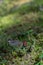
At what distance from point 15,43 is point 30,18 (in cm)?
481

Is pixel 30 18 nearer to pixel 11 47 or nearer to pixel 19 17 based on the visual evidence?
pixel 19 17

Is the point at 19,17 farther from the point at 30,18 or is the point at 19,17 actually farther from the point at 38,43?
the point at 38,43

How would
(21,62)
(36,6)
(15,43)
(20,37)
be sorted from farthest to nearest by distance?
1. (36,6)
2. (20,37)
3. (15,43)
4. (21,62)

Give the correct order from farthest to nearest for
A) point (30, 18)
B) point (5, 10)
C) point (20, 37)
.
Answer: point (5, 10), point (30, 18), point (20, 37)

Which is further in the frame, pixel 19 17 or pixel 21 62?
pixel 19 17

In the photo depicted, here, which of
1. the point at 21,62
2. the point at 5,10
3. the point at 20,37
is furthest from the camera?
the point at 5,10

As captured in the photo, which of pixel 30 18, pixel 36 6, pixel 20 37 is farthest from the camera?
pixel 36 6

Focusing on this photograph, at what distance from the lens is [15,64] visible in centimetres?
741

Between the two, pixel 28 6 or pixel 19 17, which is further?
pixel 28 6

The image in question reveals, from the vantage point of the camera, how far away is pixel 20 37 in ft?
31.6

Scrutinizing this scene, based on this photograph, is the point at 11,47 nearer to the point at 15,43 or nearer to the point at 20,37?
the point at 15,43

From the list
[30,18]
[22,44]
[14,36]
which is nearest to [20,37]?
[14,36]

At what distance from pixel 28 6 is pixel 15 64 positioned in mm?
9182

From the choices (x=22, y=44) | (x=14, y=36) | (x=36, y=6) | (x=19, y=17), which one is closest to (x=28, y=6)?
(x=36, y=6)
